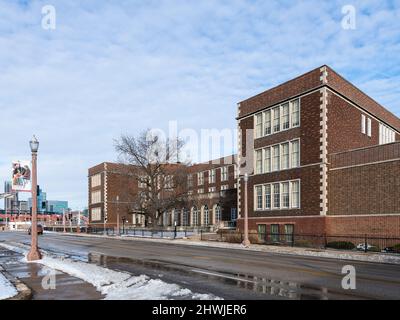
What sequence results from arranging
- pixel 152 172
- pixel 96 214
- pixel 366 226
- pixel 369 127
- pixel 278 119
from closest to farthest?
pixel 366 226
pixel 278 119
pixel 369 127
pixel 152 172
pixel 96 214

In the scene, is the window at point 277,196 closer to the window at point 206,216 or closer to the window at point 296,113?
the window at point 296,113

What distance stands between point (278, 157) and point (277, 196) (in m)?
3.57

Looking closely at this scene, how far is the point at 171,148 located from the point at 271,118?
92.4ft

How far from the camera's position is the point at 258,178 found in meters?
43.8

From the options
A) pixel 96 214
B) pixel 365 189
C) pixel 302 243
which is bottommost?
pixel 96 214

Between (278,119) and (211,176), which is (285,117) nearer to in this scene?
(278,119)

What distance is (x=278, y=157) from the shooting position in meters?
41.9

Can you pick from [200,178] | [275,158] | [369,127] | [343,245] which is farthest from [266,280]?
[200,178]

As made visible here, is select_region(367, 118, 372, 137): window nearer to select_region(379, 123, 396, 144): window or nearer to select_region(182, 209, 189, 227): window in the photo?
select_region(379, 123, 396, 144): window

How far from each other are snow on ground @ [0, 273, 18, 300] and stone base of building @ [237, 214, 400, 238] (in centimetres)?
2671

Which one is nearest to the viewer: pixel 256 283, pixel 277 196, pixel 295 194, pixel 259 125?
pixel 256 283

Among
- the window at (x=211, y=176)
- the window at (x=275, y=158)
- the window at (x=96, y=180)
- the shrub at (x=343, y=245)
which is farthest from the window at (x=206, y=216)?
the shrub at (x=343, y=245)

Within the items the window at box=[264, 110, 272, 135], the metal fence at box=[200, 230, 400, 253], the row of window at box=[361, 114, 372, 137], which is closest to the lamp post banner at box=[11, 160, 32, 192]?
the metal fence at box=[200, 230, 400, 253]
